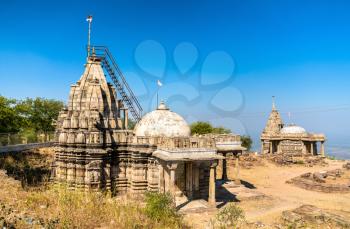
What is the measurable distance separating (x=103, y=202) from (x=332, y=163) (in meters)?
41.7

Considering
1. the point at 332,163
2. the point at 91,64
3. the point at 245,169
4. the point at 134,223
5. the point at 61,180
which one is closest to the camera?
the point at 134,223

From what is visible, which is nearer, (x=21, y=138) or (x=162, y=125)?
(x=162, y=125)

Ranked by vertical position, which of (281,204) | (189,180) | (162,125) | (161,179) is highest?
(162,125)

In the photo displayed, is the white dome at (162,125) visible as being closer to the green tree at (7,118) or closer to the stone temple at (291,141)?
the green tree at (7,118)

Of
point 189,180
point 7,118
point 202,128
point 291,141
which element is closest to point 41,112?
point 7,118

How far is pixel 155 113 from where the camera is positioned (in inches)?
821

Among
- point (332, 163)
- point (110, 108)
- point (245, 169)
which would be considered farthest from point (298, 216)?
point (332, 163)

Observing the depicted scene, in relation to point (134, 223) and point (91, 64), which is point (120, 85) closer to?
point (91, 64)

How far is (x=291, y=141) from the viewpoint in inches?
1834

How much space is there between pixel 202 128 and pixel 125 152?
133 feet

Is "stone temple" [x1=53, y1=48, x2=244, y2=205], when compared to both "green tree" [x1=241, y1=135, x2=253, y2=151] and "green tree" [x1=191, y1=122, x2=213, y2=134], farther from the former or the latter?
"green tree" [x1=241, y1=135, x2=253, y2=151]

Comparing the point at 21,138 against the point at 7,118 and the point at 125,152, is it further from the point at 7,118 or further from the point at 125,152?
the point at 125,152

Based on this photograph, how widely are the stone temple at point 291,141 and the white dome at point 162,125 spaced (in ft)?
100.0

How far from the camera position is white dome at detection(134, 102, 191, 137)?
1989cm
